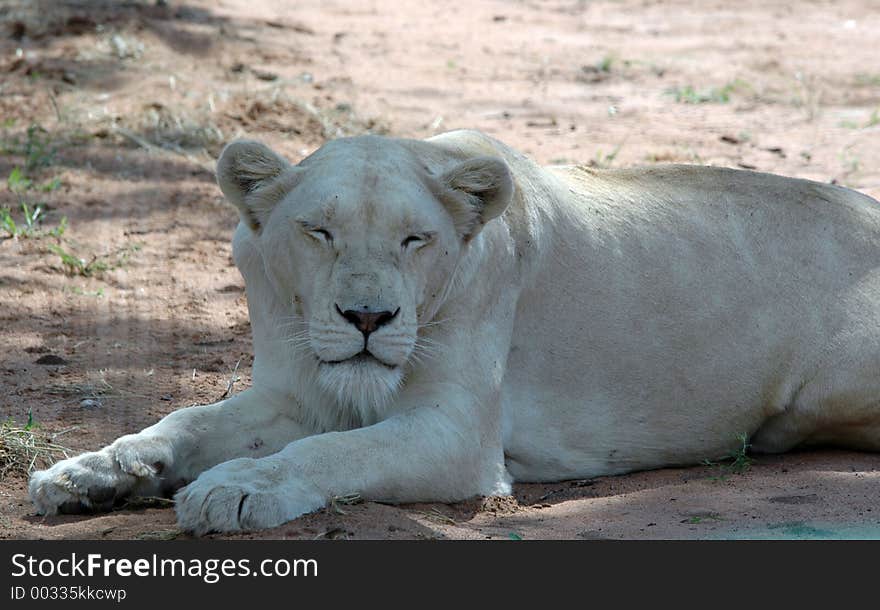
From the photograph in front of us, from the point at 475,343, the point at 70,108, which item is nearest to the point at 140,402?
the point at 475,343

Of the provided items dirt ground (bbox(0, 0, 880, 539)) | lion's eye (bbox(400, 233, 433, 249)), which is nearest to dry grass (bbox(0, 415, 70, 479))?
dirt ground (bbox(0, 0, 880, 539))

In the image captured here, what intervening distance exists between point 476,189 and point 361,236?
0.52m

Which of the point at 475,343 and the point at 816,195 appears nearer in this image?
the point at 475,343

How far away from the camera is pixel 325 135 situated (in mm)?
10320

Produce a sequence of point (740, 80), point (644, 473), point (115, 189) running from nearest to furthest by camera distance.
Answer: point (644, 473)
point (115, 189)
point (740, 80)

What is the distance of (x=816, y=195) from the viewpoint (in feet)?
20.8

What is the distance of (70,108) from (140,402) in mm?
4719

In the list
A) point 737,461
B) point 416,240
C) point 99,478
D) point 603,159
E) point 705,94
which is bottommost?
point 737,461

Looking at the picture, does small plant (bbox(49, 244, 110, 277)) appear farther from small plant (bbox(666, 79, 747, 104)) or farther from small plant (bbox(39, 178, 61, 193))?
small plant (bbox(666, 79, 747, 104))

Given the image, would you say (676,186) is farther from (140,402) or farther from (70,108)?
(70,108)

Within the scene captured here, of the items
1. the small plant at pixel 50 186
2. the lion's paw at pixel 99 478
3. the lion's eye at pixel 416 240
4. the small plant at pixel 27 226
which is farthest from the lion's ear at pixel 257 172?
the small plant at pixel 50 186

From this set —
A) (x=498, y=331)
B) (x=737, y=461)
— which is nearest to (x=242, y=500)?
(x=498, y=331)

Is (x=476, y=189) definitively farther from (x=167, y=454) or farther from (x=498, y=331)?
(x=167, y=454)

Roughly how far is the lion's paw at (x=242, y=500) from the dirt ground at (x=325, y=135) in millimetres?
68
